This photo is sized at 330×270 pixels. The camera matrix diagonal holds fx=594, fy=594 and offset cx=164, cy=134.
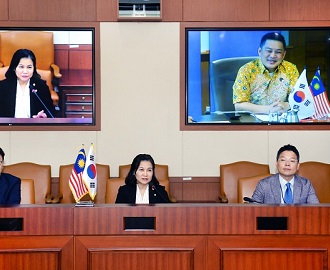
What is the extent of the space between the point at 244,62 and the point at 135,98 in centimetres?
130

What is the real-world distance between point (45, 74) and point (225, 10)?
215cm

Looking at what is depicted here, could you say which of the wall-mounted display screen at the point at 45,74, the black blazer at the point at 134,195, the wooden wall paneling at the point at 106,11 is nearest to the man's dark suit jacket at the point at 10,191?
the black blazer at the point at 134,195

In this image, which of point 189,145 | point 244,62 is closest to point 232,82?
point 244,62

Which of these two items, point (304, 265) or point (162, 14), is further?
point (162, 14)

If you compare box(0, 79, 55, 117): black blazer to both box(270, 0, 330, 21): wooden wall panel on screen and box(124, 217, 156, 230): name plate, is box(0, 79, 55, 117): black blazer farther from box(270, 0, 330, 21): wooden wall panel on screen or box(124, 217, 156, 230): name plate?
box(124, 217, 156, 230): name plate

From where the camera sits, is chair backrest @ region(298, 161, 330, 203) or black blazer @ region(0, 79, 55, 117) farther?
black blazer @ region(0, 79, 55, 117)

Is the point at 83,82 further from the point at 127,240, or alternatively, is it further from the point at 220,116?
the point at 127,240

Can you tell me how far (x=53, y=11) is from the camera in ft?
21.9

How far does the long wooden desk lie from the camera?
3.30m

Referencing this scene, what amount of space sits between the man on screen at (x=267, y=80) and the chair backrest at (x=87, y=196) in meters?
1.65

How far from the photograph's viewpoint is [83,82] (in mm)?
6688

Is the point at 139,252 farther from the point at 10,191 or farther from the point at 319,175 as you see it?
the point at 319,175

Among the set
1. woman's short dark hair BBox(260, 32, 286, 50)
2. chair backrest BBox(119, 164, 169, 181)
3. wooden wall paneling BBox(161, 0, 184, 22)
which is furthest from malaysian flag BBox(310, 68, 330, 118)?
chair backrest BBox(119, 164, 169, 181)

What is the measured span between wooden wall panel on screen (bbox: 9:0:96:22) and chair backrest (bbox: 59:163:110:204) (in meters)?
1.66
